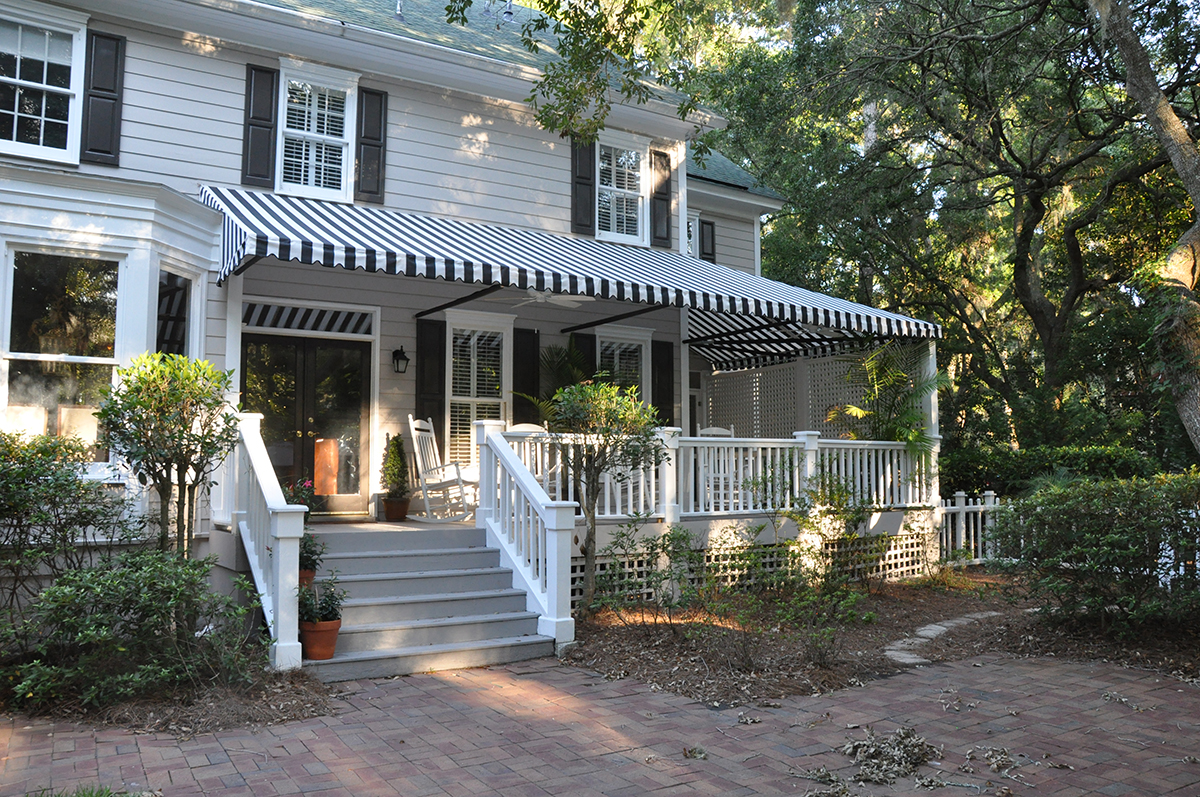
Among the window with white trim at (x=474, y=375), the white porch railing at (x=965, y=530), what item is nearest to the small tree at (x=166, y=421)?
the window with white trim at (x=474, y=375)

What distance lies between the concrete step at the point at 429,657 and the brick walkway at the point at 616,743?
0.21 metres

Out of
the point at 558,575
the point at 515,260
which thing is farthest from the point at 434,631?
the point at 515,260

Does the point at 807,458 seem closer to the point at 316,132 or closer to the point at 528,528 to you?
the point at 528,528

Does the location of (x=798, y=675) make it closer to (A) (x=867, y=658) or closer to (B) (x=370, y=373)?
(A) (x=867, y=658)

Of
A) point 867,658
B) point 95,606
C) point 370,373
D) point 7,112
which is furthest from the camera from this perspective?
point 370,373

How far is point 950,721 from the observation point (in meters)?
4.91

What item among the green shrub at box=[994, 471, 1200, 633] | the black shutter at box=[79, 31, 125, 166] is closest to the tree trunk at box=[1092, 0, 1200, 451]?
the green shrub at box=[994, 471, 1200, 633]

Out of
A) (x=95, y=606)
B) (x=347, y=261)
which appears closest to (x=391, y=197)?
(x=347, y=261)

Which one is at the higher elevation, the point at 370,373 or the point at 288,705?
the point at 370,373

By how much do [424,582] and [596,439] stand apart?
1.82 meters

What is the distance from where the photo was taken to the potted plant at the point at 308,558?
6281mm

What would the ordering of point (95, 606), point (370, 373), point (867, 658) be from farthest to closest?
point (370, 373) → point (867, 658) → point (95, 606)

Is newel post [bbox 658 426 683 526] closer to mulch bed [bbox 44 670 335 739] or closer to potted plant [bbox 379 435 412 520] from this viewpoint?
potted plant [bbox 379 435 412 520]

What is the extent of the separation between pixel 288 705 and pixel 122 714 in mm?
860
